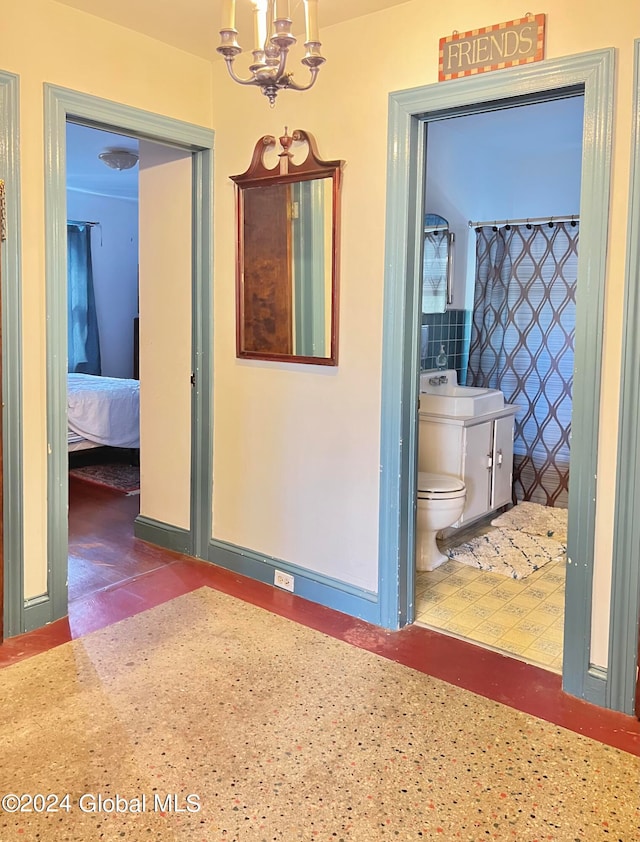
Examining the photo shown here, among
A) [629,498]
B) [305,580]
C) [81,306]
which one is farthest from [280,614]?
[81,306]

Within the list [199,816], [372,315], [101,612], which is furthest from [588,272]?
[101,612]

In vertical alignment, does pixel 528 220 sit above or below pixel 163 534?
above

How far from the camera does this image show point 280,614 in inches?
119

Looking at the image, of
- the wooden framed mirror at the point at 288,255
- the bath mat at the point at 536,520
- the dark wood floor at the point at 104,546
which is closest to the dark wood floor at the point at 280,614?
the dark wood floor at the point at 104,546

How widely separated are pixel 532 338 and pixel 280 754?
133 inches

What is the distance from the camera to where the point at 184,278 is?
356cm

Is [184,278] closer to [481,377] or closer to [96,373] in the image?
[481,377]

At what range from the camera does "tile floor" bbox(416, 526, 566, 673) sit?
2.80 meters

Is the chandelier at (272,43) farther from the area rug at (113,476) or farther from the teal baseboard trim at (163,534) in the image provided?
the area rug at (113,476)

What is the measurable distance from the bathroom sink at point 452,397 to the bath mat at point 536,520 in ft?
2.30

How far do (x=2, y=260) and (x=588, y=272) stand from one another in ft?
6.70

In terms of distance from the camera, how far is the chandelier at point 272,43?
1665 mm

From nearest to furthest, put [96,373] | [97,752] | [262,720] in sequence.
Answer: [97,752] → [262,720] → [96,373]

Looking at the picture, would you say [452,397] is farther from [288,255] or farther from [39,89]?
[39,89]
